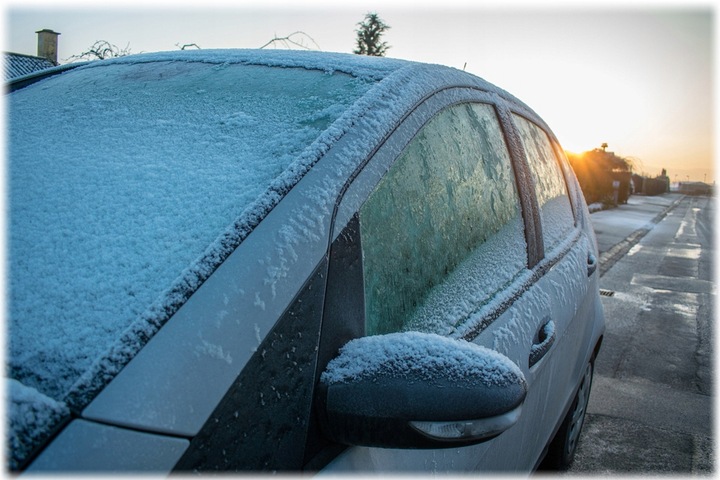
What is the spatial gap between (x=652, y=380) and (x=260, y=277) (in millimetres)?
4412

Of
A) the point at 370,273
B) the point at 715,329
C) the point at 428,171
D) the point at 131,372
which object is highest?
Result: the point at 428,171

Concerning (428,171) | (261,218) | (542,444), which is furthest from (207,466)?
(542,444)

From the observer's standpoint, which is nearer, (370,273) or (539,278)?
(370,273)

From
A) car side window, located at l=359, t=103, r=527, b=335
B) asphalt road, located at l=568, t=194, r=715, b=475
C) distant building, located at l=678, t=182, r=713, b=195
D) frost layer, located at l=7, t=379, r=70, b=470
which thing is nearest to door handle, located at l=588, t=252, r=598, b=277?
car side window, located at l=359, t=103, r=527, b=335

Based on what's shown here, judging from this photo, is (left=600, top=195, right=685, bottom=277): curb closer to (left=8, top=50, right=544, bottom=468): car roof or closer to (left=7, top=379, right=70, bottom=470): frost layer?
(left=8, top=50, right=544, bottom=468): car roof

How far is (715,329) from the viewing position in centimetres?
637

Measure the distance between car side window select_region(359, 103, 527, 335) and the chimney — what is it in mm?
19583

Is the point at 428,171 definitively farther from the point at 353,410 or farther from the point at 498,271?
the point at 353,410

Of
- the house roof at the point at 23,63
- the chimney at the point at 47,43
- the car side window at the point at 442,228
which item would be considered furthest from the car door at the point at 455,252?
the chimney at the point at 47,43

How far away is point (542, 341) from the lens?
6.31 ft

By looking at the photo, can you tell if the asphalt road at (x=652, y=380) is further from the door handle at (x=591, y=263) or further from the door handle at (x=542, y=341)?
the door handle at (x=542, y=341)

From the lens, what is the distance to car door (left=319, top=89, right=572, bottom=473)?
1.27 meters

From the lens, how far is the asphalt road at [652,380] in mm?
3365

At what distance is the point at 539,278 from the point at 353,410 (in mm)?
1234
